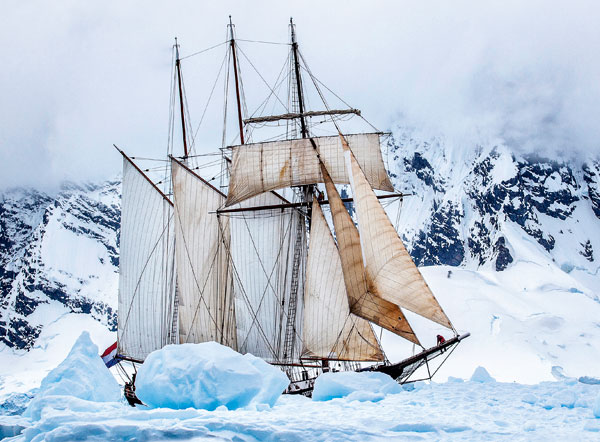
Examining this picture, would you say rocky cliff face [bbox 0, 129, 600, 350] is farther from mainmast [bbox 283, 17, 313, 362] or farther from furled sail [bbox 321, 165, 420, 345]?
furled sail [bbox 321, 165, 420, 345]

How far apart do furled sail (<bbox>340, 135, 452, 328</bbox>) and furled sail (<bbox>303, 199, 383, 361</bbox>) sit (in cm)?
585

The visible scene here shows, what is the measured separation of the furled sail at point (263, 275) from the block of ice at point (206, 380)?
18141 millimetres

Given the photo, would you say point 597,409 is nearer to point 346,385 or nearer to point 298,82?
point 346,385

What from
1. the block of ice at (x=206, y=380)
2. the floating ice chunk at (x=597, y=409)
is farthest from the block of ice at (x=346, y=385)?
the floating ice chunk at (x=597, y=409)

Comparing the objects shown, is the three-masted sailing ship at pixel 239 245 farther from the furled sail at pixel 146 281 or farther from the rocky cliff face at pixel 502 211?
the rocky cliff face at pixel 502 211

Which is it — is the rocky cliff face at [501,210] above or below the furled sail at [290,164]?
above

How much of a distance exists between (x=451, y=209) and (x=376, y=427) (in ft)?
565

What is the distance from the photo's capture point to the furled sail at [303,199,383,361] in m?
29.9

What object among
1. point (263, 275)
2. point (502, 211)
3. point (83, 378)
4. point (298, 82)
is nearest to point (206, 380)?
point (83, 378)

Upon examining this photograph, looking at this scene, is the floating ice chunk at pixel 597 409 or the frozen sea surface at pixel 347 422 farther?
the floating ice chunk at pixel 597 409

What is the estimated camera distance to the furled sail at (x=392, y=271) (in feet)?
77.5

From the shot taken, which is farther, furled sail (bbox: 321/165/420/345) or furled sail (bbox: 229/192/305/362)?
furled sail (bbox: 229/192/305/362)

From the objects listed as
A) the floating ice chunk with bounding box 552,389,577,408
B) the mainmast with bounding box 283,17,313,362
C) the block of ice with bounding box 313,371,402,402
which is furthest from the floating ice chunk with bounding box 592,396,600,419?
the mainmast with bounding box 283,17,313,362

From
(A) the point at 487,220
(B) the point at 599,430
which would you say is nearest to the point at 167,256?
(B) the point at 599,430
